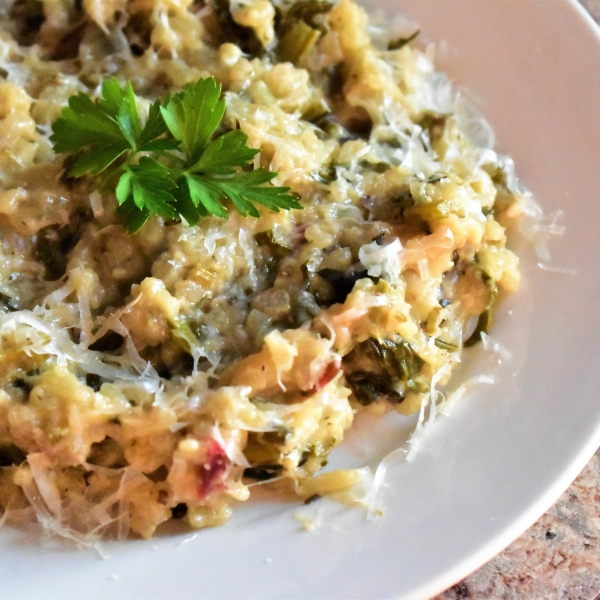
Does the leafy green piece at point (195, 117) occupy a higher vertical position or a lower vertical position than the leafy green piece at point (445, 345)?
higher

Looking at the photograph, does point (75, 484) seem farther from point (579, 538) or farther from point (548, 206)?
point (548, 206)

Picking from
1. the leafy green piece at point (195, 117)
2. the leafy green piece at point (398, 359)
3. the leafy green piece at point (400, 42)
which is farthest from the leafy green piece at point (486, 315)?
the leafy green piece at point (400, 42)

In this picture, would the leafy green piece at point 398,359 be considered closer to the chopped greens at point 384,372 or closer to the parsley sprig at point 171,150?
the chopped greens at point 384,372

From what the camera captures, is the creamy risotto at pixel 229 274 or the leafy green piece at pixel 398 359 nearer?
the creamy risotto at pixel 229 274

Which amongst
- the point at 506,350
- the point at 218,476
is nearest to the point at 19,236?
the point at 218,476

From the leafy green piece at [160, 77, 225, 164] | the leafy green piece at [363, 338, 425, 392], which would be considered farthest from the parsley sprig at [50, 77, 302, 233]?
the leafy green piece at [363, 338, 425, 392]

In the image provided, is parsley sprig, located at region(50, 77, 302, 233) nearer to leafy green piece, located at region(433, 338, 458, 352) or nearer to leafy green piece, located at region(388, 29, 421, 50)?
leafy green piece, located at region(433, 338, 458, 352)

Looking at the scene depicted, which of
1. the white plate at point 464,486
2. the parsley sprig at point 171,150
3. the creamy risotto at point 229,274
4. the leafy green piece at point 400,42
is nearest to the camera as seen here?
the white plate at point 464,486
